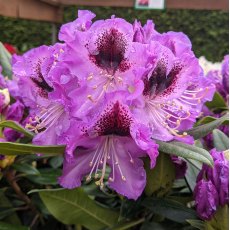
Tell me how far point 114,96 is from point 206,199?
0.21 m

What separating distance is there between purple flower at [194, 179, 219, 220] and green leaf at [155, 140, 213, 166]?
7 cm

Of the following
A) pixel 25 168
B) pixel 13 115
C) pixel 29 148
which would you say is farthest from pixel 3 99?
pixel 29 148

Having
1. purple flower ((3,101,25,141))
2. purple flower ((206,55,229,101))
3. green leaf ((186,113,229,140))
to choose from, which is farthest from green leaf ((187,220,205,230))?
purple flower ((206,55,229,101))

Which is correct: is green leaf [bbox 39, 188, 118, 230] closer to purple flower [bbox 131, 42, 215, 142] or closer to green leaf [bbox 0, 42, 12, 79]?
purple flower [bbox 131, 42, 215, 142]

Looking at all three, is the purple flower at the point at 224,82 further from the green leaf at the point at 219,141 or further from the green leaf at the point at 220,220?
the green leaf at the point at 220,220

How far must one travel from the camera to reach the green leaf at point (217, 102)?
1062 millimetres

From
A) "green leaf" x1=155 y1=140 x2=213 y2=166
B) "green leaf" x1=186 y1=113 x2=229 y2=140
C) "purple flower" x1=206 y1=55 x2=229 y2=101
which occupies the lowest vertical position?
"green leaf" x1=155 y1=140 x2=213 y2=166

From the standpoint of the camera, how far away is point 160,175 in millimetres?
730

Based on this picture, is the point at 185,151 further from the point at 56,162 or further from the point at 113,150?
the point at 56,162

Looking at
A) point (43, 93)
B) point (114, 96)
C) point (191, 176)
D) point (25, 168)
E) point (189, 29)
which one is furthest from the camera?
point (189, 29)

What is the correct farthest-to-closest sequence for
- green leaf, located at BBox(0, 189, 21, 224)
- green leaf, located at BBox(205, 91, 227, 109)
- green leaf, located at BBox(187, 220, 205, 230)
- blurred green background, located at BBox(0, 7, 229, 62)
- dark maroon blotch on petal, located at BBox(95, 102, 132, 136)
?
blurred green background, located at BBox(0, 7, 229, 62) → green leaf, located at BBox(205, 91, 227, 109) → green leaf, located at BBox(0, 189, 21, 224) → green leaf, located at BBox(187, 220, 205, 230) → dark maroon blotch on petal, located at BBox(95, 102, 132, 136)

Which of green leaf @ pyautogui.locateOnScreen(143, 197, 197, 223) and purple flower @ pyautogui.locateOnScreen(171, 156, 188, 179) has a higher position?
purple flower @ pyautogui.locateOnScreen(171, 156, 188, 179)

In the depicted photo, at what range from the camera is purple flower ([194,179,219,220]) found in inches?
26.5

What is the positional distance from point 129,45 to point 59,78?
0.10 m
